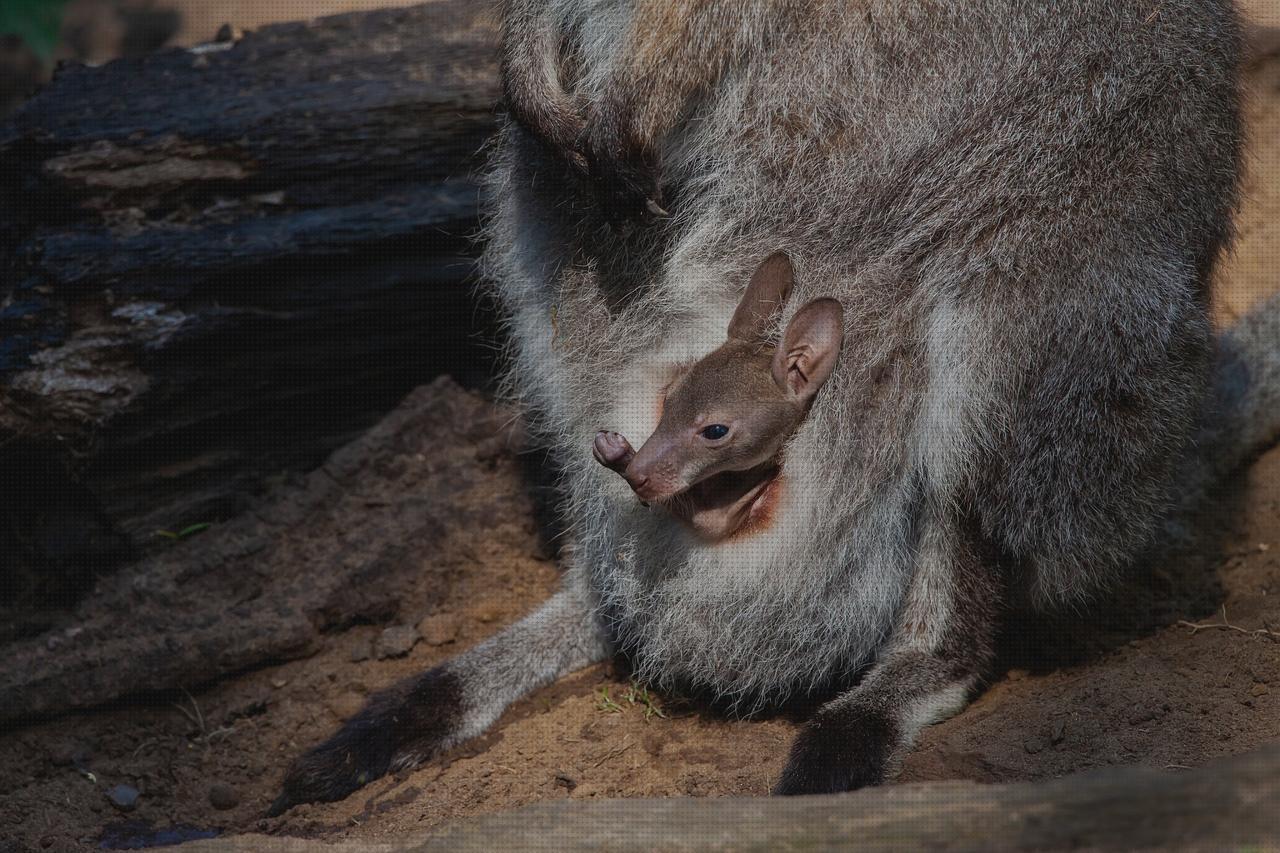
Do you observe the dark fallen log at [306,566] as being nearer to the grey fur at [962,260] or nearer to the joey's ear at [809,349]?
the grey fur at [962,260]

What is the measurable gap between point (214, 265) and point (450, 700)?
1.67m

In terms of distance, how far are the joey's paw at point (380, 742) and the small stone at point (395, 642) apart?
308 mm

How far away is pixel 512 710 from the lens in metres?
3.69

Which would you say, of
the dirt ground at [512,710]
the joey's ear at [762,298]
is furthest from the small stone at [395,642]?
the joey's ear at [762,298]

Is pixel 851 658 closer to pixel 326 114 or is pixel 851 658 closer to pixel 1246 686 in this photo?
pixel 1246 686

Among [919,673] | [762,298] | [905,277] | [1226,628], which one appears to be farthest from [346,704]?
[1226,628]

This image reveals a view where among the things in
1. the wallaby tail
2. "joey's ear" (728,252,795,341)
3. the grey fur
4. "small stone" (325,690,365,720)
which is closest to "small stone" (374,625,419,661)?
"small stone" (325,690,365,720)

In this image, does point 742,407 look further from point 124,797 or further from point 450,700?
point 124,797

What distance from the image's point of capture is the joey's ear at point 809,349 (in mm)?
2914

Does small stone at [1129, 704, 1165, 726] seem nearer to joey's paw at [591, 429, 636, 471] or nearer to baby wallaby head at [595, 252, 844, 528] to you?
baby wallaby head at [595, 252, 844, 528]

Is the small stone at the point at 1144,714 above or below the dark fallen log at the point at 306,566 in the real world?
below

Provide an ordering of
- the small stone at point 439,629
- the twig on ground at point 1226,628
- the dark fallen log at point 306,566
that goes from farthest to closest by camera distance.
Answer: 1. the small stone at point 439,629
2. the dark fallen log at point 306,566
3. the twig on ground at point 1226,628

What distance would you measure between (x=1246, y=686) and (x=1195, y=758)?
1.42 feet

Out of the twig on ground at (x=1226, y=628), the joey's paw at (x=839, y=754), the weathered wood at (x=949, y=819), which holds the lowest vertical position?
the twig on ground at (x=1226, y=628)
